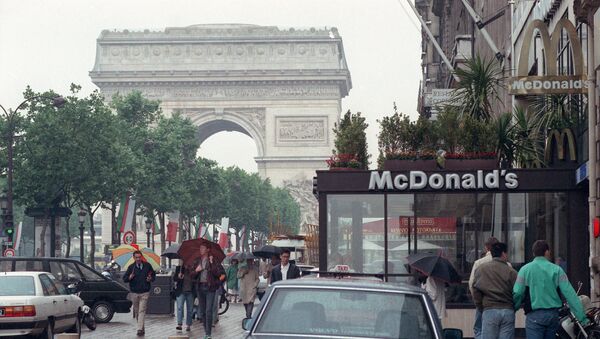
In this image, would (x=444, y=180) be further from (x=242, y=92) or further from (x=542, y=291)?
(x=242, y=92)

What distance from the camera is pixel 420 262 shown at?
20.4 m

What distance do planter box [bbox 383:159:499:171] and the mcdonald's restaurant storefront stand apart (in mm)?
966

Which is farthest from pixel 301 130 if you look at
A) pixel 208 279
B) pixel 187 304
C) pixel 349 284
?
pixel 349 284

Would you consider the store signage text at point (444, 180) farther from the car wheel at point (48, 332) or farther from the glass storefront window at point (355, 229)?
the car wheel at point (48, 332)

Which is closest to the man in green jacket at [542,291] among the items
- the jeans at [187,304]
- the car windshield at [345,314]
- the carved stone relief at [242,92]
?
the car windshield at [345,314]

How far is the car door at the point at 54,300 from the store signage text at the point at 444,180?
650cm

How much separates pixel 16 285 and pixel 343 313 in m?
13.3

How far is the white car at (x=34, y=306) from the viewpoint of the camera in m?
23.1

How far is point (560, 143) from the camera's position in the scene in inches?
1177

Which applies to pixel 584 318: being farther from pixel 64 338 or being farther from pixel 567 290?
pixel 64 338

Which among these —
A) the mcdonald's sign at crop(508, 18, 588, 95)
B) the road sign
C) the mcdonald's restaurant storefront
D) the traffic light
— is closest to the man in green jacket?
the mcdonald's sign at crop(508, 18, 588, 95)

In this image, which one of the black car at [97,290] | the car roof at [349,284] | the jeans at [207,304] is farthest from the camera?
the black car at [97,290]

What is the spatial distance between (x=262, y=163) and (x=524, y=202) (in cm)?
10170

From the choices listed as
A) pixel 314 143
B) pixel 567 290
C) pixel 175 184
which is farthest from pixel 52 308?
pixel 314 143
